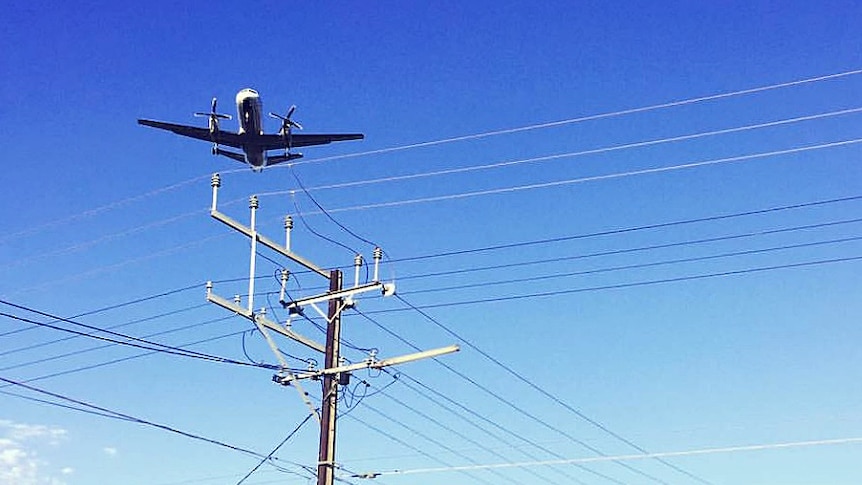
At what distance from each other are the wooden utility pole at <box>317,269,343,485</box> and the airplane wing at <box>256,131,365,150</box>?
406 inches

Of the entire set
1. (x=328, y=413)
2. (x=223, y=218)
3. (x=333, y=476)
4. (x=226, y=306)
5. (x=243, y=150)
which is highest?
(x=243, y=150)

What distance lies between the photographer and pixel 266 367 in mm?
20984

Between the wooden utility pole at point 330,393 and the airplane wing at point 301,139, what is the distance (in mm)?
10316

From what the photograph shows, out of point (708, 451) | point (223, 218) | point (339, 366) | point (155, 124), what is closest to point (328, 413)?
point (339, 366)

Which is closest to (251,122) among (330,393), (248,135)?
(248,135)

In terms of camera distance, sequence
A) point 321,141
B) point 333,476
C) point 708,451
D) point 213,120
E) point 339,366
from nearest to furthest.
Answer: point 708,451 → point 333,476 → point 339,366 → point 213,120 → point 321,141

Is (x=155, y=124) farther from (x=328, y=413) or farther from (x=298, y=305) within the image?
(x=328, y=413)

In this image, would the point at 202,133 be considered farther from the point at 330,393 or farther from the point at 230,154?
the point at 330,393

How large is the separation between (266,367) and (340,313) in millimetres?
1991

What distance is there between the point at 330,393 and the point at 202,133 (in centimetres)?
1387

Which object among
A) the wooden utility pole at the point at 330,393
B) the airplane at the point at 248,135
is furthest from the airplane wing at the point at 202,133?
the wooden utility pole at the point at 330,393

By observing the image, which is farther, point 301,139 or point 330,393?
point 301,139

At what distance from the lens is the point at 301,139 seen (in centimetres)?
3328

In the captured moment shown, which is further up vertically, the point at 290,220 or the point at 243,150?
the point at 243,150
